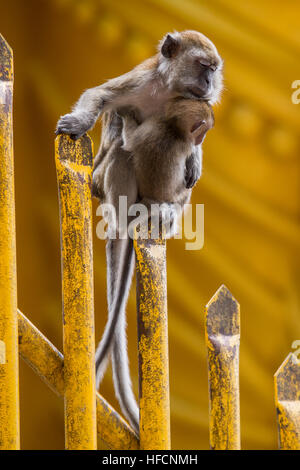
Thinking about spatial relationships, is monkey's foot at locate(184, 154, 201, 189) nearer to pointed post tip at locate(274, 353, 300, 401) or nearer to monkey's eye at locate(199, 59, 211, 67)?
monkey's eye at locate(199, 59, 211, 67)

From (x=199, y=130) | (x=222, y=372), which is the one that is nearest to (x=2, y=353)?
(x=222, y=372)

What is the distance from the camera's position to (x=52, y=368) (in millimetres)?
1284

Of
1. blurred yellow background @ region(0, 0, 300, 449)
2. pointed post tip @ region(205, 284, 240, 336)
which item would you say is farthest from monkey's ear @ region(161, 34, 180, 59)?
blurred yellow background @ region(0, 0, 300, 449)

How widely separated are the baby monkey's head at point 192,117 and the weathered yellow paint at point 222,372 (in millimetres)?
361

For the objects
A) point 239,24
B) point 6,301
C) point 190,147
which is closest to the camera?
point 6,301

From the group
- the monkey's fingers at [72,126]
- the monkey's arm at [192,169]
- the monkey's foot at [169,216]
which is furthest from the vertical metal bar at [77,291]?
the monkey's arm at [192,169]

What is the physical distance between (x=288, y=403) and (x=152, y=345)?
24 cm

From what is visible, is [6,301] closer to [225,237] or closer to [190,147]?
[190,147]

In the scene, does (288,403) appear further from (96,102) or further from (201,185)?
(201,185)

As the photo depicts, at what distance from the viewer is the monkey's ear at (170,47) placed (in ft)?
5.59

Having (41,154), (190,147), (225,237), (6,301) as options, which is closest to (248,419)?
(225,237)
